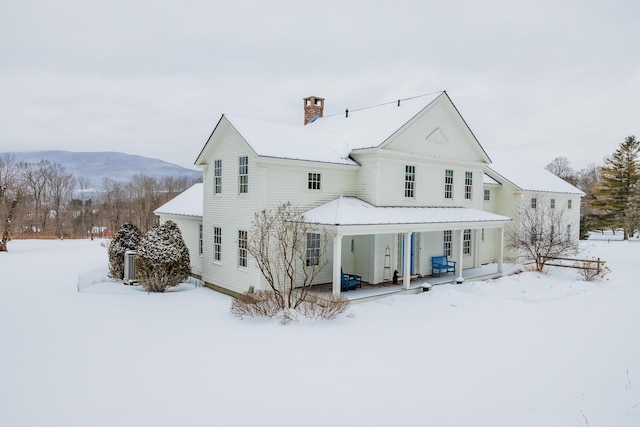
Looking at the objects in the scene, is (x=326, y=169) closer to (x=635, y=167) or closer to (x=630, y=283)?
(x=630, y=283)

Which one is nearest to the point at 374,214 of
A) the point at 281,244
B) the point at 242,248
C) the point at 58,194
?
the point at 281,244

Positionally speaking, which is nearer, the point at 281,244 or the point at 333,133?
the point at 281,244

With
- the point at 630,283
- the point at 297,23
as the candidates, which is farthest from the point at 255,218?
the point at 630,283

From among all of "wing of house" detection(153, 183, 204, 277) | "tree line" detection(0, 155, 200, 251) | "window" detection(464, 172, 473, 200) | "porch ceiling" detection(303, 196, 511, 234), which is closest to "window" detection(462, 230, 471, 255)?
"window" detection(464, 172, 473, 200)

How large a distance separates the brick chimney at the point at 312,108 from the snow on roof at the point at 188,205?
763 centimetres

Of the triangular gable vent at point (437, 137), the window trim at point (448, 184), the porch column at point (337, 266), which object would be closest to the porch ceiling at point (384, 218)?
the porch column at point (337, 266)

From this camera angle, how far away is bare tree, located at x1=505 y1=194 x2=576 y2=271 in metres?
23.0

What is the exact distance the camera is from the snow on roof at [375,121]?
18270 mm

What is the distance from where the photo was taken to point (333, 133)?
19750 millimetres

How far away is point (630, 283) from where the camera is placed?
1994cm

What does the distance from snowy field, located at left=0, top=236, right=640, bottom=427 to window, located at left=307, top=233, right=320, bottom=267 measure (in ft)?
10.0

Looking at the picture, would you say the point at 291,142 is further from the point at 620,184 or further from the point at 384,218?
the point at 620,184

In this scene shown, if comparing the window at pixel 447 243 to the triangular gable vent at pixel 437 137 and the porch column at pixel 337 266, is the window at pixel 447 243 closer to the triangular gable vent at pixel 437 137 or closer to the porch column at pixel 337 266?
the triangular gable vent at pixel 437 137

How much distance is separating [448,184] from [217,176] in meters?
11.3
